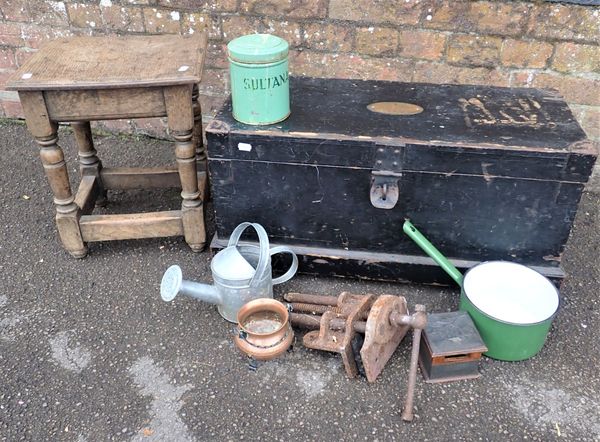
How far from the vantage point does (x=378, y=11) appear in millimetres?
2969

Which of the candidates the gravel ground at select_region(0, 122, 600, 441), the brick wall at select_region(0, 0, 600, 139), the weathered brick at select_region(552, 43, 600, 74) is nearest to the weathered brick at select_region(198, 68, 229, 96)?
the brick wall at select_region(0, 0, 600, 139)

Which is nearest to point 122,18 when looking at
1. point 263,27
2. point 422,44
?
point 263,27

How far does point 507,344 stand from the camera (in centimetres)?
213

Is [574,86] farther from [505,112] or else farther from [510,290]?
[510,290]

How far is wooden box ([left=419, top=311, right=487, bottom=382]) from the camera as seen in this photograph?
2.01 metres

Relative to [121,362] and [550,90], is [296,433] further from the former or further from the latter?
[550,90]

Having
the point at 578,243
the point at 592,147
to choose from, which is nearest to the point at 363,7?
the point at 592,147

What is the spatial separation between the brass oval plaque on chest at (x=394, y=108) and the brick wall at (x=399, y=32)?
70 centimetres

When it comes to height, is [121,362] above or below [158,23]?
below

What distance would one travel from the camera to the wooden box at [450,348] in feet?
6.61

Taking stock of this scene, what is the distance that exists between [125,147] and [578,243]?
2.72m

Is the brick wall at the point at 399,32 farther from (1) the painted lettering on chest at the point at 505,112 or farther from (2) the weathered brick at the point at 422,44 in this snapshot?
(1) the painted lettering on chest at the point at 505,112

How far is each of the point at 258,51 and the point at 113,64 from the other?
0.67 metres

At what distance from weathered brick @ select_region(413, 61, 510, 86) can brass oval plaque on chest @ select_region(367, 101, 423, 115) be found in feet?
2.27
